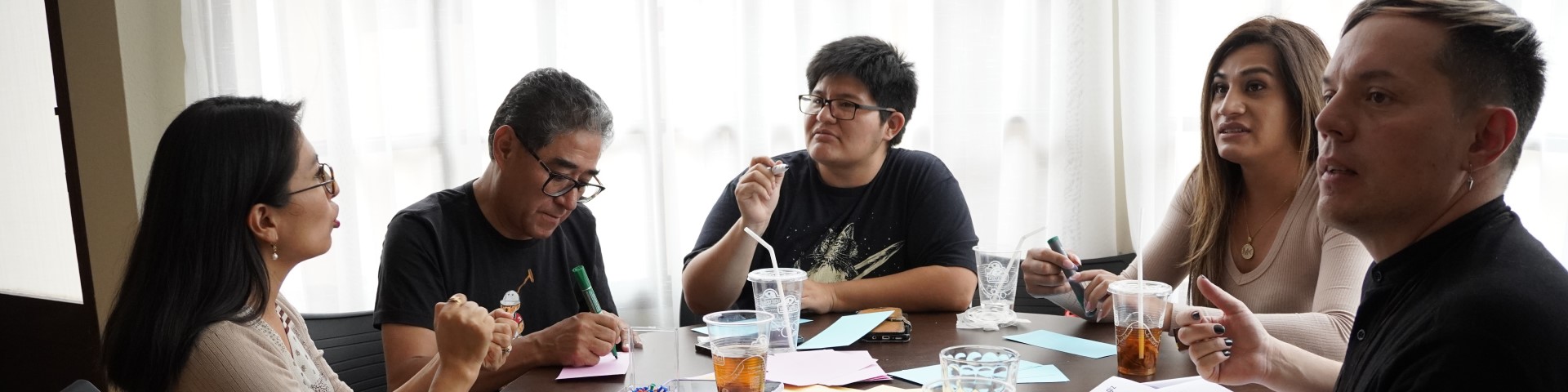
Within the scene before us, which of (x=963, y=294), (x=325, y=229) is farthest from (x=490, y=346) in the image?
(x=963, y=294)

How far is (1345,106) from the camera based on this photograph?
136 cm

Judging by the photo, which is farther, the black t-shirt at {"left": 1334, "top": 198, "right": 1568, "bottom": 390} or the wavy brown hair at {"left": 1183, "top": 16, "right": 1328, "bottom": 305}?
the wavy brown hair at {"left": 1183, "top": 16, "right": 1328, "bottom": 305}

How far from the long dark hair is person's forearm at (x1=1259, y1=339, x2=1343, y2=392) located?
5.72 feet

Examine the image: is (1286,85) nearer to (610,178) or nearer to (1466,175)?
(1466,175)

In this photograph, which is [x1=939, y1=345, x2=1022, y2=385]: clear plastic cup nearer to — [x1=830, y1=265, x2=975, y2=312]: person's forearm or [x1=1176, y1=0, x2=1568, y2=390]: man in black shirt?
[x1=1176, y1=0, x2=1568, y2=390]: man in black shirt

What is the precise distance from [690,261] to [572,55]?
3.95 feet

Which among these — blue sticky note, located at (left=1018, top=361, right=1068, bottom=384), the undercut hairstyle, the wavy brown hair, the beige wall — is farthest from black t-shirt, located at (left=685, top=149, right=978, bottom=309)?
the beige wall

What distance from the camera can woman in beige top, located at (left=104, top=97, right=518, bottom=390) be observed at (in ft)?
5.32

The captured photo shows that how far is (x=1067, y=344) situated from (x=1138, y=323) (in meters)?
0.31

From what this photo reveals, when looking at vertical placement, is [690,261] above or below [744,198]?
below

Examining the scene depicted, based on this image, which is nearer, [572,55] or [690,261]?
[690,261]

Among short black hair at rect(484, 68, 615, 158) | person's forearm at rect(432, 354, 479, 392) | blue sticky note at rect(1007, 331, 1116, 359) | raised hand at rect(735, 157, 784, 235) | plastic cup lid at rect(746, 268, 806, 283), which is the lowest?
blue sticky note at rect(1007, 331, 1116, 359)

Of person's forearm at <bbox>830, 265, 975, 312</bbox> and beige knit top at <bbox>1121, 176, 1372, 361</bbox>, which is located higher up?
beige knit top at <bbox>1121, 176, 1372, 361</bbox>

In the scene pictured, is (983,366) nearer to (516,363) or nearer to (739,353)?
(739,353)
